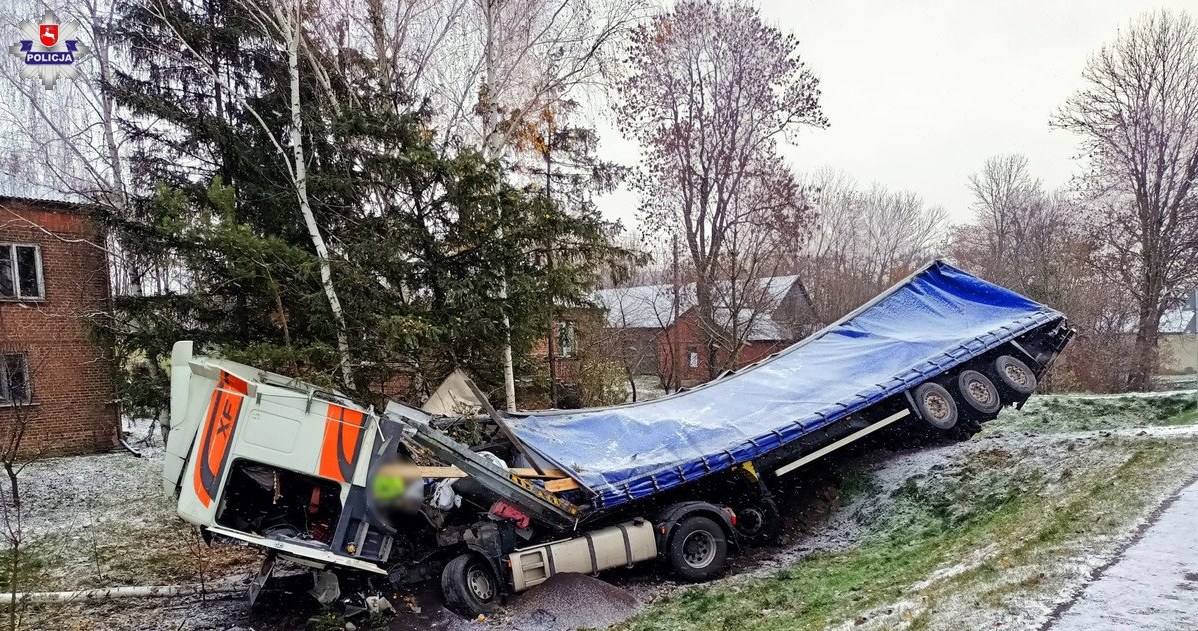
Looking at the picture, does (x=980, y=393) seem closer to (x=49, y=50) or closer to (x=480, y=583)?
(x=480, y=583)

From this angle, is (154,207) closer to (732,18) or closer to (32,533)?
(32,533)

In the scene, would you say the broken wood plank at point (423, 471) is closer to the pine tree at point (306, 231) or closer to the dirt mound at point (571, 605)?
the dirt mound at point (571, 605)

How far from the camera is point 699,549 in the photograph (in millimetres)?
8047

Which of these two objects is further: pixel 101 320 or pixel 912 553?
pixel 101 320

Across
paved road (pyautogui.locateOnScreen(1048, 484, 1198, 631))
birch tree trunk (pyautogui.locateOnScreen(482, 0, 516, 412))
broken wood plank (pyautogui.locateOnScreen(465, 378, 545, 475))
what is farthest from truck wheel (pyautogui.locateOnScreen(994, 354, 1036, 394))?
birch tree trunk (pyautogui.locateOnScreen(482, 0, 516, 412))

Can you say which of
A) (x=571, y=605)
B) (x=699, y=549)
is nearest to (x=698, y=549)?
(x=699, y=549)

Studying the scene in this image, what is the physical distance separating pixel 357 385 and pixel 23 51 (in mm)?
13978

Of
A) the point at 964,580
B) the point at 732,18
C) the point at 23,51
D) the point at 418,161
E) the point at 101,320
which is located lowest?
the point at 964,580

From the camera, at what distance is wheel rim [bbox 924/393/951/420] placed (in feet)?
33.2

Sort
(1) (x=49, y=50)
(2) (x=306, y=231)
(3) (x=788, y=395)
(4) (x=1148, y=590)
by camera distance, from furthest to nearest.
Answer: (1) (x=49, y=50), (2) (x=306, y=231), (3) (x=788, y=395), (4) (x=1148, y=590)

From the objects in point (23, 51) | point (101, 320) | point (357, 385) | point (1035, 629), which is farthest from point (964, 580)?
point (23, 51)

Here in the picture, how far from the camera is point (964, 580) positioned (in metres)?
5.20

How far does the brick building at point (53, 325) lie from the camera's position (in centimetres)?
1527

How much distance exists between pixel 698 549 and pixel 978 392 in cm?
550
